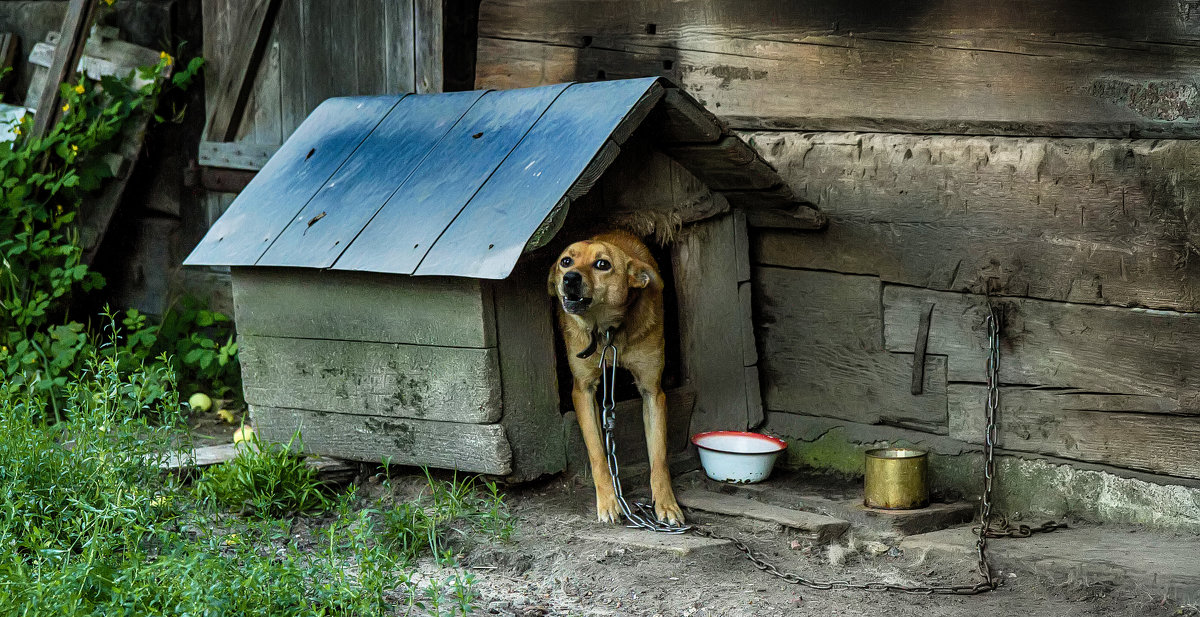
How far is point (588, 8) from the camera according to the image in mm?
5957

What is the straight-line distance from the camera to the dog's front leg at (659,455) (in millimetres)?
4785

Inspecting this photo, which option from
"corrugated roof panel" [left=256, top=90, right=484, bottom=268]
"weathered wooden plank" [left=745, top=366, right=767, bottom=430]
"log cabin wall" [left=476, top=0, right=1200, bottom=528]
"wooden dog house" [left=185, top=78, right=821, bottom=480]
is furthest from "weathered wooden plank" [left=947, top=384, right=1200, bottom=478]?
"corrugated roof panel" [left=256, top=90, right=484, bottom=268]

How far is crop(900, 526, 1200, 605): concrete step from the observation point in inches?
159

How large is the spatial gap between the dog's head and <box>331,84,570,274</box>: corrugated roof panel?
0.48m

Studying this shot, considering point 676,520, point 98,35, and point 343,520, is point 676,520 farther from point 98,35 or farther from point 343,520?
point 98,35

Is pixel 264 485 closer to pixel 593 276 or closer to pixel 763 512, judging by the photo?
pixel 593 276

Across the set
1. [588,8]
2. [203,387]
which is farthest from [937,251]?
[203,387]

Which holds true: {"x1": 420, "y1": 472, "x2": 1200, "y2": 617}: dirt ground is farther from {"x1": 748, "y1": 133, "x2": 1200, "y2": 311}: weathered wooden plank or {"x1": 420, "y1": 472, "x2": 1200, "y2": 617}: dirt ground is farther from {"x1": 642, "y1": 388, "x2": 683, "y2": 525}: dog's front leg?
{"x1": 748, "y1": 133, "x2": 1200, "y2": 311}: weathered wooden plank

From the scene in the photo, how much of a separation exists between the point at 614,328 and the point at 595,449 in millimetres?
497

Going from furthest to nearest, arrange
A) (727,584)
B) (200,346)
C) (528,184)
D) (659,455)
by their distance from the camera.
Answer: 1. (200,346)
2. (659,455)
3. (528,184)
4. (727,584)

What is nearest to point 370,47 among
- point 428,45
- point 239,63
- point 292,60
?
point 428,45

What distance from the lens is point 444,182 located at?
4934 millimetres

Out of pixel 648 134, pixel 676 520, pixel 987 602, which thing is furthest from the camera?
pixel 648 134

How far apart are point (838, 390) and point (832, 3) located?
5.59 ft
